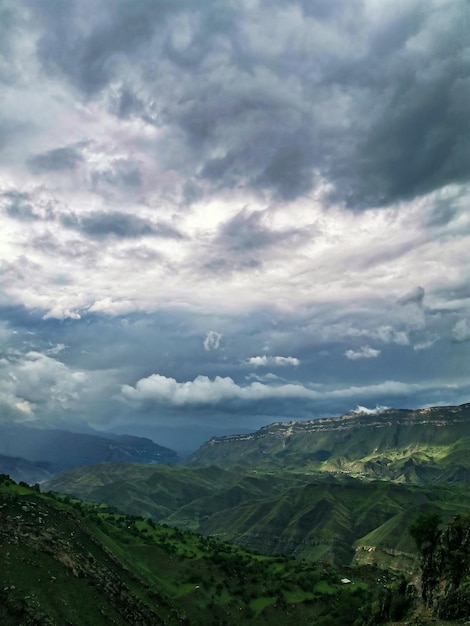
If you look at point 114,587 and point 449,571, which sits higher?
point 449,571

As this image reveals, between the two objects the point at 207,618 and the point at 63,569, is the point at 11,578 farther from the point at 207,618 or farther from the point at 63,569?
the point at 207,618

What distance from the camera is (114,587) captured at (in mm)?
131375

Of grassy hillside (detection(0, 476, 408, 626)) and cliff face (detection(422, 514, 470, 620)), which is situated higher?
cliff face (detection(422, 514, 470, 620))

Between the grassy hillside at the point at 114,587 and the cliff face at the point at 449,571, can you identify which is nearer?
the cliff face at the point at 449,571

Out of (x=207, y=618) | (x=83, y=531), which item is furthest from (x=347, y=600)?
(x=83, y=531)

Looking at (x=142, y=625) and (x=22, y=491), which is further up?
(x=22, y=491)

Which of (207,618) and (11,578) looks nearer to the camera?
(11,578)

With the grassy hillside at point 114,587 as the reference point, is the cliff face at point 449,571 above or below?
above

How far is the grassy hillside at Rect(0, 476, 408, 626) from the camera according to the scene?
4158 inches

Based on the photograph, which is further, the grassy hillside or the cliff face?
the grassy hillside

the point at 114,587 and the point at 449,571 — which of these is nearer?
the point at 449,571

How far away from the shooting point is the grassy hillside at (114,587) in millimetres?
105625

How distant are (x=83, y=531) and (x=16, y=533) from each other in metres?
36.4

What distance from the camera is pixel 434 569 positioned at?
98.2 metres
